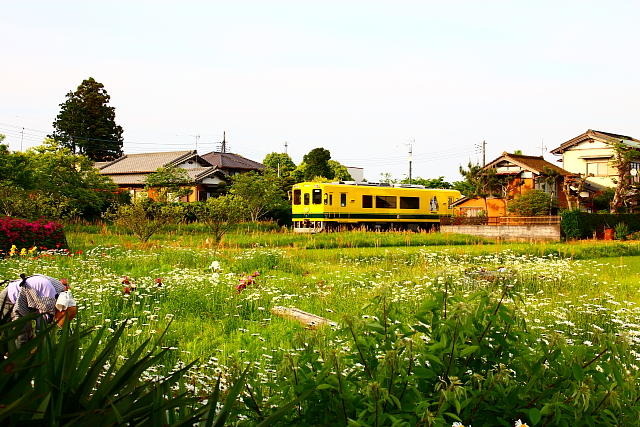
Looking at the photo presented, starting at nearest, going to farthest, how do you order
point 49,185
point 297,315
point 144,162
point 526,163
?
point 297,315, point 49,185, point 526,163, point 144,162

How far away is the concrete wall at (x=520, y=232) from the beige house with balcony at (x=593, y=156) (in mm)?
18931

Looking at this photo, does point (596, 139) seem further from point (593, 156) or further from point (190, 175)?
point (190, 175)

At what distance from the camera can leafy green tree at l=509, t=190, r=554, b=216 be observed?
3762cm

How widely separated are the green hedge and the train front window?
39.3 ft

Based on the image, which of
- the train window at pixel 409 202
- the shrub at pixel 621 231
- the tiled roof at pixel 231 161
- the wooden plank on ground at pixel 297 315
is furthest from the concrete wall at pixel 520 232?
the tiled roof at pixel 231 161

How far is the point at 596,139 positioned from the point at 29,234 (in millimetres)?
40030

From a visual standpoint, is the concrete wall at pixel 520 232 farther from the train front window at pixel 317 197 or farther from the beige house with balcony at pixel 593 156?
the beige house with balcony at pixel 593 156

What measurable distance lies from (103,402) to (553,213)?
136 feet

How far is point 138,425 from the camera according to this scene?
169 cm

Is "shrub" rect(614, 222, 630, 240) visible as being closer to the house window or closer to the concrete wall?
the concrete wall

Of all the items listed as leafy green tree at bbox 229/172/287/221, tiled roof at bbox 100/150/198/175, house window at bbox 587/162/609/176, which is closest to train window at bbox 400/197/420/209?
leafy green tree at bbox 229/172/287/221

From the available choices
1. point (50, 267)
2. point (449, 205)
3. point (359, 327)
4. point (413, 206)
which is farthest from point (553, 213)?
point (359, 327)

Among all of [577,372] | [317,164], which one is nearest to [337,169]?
[317,164]

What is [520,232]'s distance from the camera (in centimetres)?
2736
